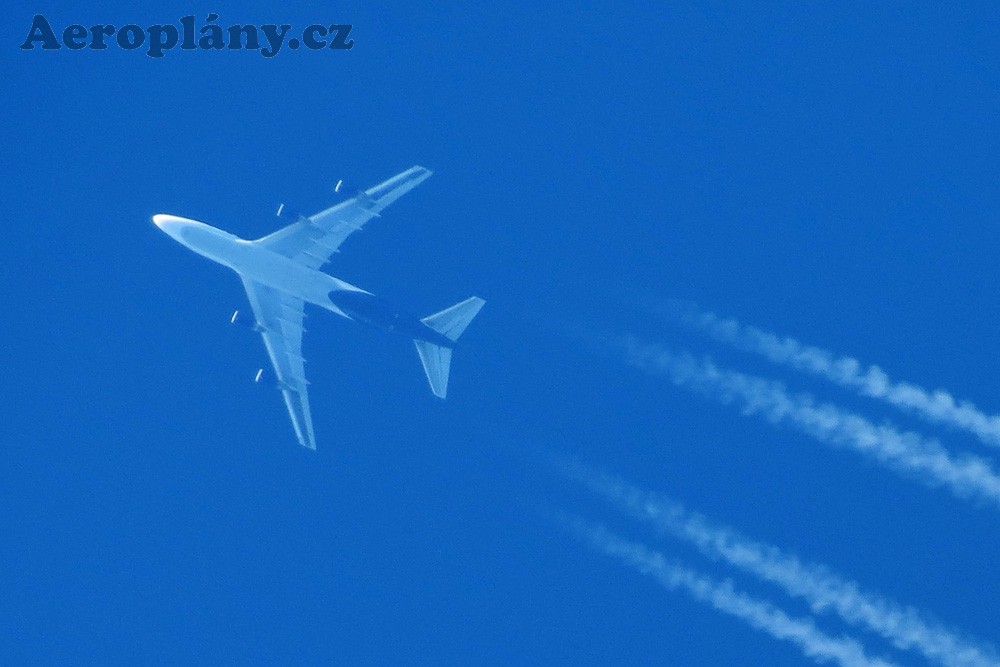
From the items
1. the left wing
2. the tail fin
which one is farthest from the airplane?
the left wing

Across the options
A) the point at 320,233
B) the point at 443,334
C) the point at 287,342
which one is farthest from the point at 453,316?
the point at 287,342

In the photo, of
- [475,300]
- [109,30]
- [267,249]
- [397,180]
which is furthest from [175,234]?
[109,30]

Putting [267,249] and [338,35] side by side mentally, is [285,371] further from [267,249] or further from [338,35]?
[338,35]

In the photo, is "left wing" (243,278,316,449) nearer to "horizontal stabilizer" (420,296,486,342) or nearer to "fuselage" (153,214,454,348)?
"fuselage" (153,214,454,348)

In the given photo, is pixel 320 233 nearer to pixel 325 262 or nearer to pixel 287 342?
pixel 325 262

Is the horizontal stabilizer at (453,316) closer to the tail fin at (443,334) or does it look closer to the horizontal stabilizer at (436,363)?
the tail fin at (443,334)

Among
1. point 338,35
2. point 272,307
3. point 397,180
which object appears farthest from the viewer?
point 338,35

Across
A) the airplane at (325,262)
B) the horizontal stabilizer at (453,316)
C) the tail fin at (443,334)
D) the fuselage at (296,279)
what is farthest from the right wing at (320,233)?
the tail fin at (443,334)
